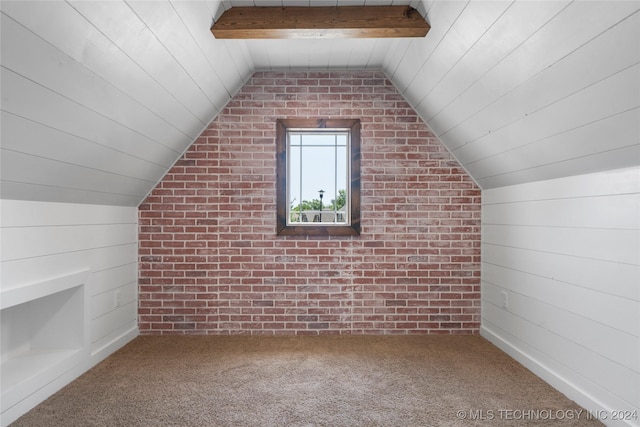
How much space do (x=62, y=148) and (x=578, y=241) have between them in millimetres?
2907

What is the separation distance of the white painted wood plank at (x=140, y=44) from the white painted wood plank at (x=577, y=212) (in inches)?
97.8

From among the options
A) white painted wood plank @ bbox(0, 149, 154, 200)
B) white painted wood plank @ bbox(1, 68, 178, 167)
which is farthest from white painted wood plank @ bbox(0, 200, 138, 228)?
white painted wood plank @ bbox(1, 68, 178, 167)

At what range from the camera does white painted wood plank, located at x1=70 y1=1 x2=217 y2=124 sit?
1.47m

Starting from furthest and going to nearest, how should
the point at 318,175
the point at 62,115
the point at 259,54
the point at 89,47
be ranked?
the point at 318,175, the point at 259,54, the point at 62,115, the point at 89,47

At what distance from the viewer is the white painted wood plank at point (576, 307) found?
177 cm

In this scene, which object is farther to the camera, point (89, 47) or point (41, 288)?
point (41, 288)

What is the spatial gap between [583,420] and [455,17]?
7.39 feet

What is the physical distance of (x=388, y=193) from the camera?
3215 millimetres

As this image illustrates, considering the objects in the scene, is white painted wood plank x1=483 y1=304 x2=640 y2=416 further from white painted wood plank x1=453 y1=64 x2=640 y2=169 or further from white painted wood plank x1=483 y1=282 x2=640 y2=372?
white painted wood plank x1=453 y1=64 x2=640 y2=169

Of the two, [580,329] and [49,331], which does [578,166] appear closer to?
[580,329]

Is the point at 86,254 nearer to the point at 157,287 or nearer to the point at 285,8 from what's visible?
the point at 157,287

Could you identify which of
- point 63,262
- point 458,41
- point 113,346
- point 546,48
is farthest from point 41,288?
point 546,48

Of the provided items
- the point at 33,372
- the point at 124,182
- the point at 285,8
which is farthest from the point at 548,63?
the point at 33,372

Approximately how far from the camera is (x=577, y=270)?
2.09 m
